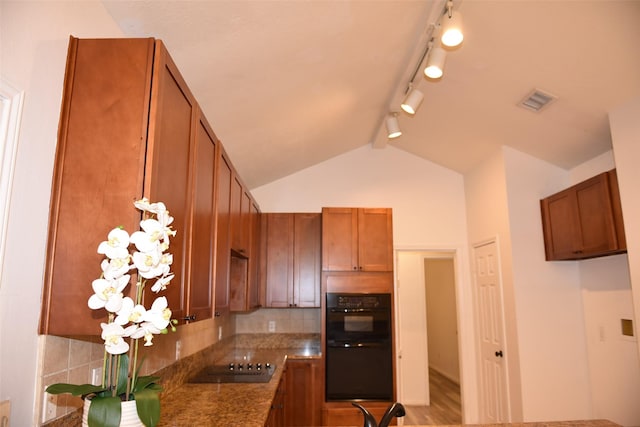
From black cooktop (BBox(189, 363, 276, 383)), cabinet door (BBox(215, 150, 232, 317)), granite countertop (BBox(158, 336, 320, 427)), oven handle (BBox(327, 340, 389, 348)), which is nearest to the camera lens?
granite countertop (BBox(158, 336, 320, 427))

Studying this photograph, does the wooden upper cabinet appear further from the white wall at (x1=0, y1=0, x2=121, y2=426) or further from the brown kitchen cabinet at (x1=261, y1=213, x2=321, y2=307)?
the brown kitchen cabinet at (x1=261, y1=213, x2=321, y2=307)

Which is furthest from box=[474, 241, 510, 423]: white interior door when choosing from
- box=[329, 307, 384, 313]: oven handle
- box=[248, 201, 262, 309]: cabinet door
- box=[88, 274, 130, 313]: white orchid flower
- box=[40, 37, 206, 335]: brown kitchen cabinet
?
box=[88, 274, 130, 313]: white orchid flower

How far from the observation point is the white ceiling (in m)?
2.03

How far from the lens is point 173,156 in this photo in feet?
5.01

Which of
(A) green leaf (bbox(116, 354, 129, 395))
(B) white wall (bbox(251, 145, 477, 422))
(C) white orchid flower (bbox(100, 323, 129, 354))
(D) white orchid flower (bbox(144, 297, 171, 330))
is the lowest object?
(A) green leaf (bbox(116, 354, 129, 395))

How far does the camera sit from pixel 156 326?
1.10 metres

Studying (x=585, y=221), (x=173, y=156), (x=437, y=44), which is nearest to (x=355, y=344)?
(x=585, y=221)

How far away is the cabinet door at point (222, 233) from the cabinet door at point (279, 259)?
6.10ft

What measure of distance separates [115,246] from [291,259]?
3403 mm

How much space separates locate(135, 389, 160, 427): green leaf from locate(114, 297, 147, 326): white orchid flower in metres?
0.24

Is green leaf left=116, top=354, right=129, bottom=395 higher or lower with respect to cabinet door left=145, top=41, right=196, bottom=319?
lower

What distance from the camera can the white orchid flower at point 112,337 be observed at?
3.45ft

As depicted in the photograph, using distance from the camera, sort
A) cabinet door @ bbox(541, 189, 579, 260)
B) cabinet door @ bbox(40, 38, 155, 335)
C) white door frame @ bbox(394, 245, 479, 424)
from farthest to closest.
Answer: white door frame @ bbox(394, 245, 479, 424) < cabinet door @ bbox(541, 189, 579, 260) < cabinet door @ bbox(40, 38, 155, 335)

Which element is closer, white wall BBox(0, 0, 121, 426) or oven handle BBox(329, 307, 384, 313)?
white wall BBox(0, 0, 121, 426)
